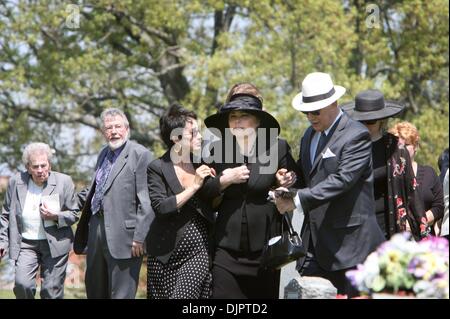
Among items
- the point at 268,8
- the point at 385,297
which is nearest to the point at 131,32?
the point at 268,8

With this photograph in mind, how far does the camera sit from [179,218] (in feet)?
25.5

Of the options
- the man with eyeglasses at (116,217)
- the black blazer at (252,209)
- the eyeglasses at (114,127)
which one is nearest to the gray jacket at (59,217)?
the man with eyeglasses at (116,217)

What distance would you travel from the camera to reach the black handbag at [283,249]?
706cm

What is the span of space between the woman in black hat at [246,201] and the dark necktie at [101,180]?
1.23m

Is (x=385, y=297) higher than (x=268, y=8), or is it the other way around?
(x=268, y=8)

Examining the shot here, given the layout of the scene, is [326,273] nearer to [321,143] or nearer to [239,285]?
[239,285]

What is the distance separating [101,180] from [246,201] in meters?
1.56

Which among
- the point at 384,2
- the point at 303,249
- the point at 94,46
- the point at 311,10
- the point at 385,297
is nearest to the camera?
the point at 385,297

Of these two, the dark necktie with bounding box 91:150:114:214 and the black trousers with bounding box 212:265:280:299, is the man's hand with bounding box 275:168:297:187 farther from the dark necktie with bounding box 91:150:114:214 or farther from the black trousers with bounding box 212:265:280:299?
the dark necktie with bounding box 91:150:114:214

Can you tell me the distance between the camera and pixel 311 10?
20203 millimetres

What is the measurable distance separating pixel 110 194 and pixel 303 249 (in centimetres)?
200

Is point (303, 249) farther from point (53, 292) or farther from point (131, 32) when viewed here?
point (131, 32)

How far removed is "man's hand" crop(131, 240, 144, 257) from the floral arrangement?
9.30 feet

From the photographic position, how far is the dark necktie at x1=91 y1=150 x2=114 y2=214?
27.7ft
